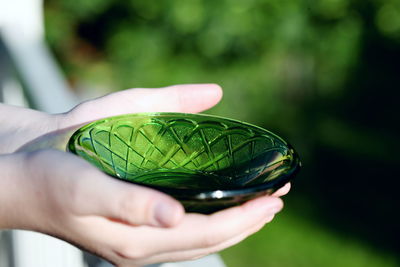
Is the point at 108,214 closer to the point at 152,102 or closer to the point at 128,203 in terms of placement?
the point at 128,203

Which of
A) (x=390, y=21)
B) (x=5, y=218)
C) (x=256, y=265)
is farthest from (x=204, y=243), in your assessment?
(x=390, y=21)

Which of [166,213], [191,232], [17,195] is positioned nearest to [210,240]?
[191,232]

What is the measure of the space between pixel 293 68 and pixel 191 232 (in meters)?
3.27

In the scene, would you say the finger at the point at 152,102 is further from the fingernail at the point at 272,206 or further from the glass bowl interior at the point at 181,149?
the fingernail at the point at 272,206

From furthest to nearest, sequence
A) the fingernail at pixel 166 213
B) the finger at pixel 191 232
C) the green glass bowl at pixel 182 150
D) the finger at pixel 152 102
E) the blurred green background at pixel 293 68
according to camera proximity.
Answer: the blurred green background at pixel 293 68 < the finger at pixel 152 102 < the green glass bowl at pixel 182 150 < the finger at pixel 191 232 < the fingernail at pixel 166 213

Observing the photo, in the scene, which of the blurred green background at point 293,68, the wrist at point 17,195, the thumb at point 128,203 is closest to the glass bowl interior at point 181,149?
the wrist at point 17,195

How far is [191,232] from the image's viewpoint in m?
0.84

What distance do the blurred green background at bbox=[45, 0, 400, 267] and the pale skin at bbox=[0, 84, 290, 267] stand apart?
91.1 inches

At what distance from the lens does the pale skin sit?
751 mm

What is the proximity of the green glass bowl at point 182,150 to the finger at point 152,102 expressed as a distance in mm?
98

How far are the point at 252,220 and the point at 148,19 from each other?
3.13 metres

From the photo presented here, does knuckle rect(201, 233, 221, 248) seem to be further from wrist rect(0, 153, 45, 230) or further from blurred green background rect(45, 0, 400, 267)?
blurred green background rect(45, 0, 400, 267)

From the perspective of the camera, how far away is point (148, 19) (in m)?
3.82

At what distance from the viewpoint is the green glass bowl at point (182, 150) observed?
1.05 metres
